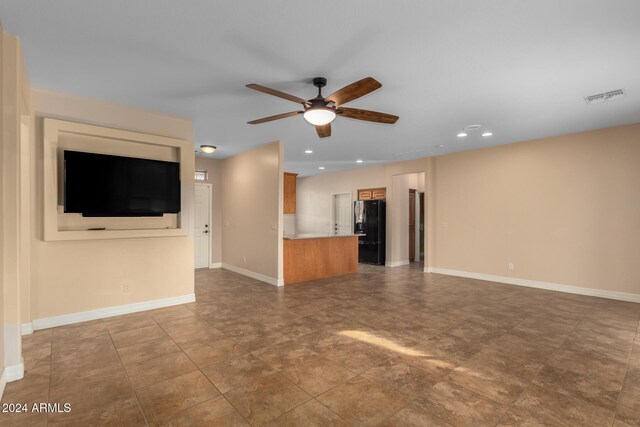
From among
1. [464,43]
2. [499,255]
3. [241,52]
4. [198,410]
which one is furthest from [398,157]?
[198,410]

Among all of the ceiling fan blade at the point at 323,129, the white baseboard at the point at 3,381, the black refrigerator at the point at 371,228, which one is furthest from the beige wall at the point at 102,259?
the black refrigerator at the point at 371,228

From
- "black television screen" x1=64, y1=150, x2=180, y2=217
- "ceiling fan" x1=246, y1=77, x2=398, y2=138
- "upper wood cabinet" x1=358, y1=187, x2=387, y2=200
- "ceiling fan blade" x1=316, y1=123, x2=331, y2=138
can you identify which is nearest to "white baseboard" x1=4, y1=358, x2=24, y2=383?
"black television screen" x1=64, y1=150, x2=180, y2=217

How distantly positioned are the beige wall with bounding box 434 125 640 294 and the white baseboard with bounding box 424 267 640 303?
0.25 ft

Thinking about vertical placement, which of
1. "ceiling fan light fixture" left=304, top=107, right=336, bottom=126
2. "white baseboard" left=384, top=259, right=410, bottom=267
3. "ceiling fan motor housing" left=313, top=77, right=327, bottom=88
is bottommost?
"white baseboard" left=384, top=259, right=410, bottom=267

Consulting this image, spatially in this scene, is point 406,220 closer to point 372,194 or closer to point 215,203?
point 372,194

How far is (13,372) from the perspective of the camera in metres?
2.39

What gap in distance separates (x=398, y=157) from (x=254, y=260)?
4.02m

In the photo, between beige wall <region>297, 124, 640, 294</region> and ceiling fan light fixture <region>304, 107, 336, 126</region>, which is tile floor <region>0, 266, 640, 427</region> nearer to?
beige wall <region>297, 124, 640, 294</region>

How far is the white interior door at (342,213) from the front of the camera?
9.22m

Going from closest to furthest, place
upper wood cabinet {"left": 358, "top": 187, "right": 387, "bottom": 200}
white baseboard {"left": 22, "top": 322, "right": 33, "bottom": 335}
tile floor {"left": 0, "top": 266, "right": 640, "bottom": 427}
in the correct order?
tile floor {"left": 0, "top": 266, "right": 640, "bottom": 427}
white baseboard {"left": 22, "top": 322, "right": 33, "bottom": 335}
upper wood cabinet {"left": 358, "top": 187, "right": 387, "bottom": 200}

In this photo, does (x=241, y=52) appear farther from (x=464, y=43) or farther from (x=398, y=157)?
(x=398, y=157)

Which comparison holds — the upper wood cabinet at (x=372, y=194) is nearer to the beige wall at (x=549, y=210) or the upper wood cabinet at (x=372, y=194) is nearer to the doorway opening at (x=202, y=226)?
the beige wall at (x=549, y=210)

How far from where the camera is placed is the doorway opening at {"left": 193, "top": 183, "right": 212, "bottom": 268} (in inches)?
278

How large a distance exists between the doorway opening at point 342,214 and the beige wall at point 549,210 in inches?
115
